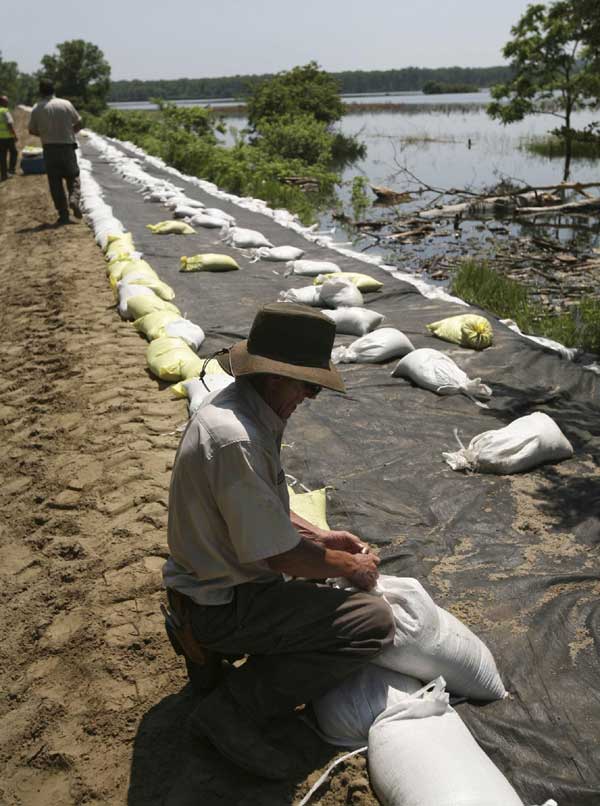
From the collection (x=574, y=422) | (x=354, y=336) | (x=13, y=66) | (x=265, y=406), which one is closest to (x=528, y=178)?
(x=354, y=336)

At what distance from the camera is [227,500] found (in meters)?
1.71

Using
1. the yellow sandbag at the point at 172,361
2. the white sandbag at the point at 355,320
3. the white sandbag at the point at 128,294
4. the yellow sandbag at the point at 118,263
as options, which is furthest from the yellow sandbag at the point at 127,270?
the white sandbag at the point at 355,320

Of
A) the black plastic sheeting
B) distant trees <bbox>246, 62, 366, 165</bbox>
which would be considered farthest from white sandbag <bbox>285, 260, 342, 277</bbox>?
distant trees <bbox>246, 62, 366, 165</bbox>

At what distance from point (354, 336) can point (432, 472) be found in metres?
2.01

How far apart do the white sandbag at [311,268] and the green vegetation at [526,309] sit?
4.07 ft

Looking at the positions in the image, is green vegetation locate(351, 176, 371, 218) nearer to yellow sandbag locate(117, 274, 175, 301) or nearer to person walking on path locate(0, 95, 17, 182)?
person walking on path locate(0, 95, 17, 182)

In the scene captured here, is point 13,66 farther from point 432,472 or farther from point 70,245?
point 432,472

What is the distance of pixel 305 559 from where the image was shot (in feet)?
5.94

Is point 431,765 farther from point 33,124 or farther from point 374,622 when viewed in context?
point 33,124

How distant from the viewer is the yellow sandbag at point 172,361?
4309 millimetres

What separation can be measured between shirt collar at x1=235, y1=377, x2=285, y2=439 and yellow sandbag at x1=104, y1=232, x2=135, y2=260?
17.8 feet

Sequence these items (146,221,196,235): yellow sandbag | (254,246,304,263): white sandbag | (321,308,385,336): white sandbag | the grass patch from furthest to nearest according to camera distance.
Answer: the grass patch → (146,221,196,235): yellow sandbag → (254,246,304,263): white sandbag → (321,308,385,336): white sandbag

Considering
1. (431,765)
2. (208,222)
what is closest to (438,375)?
(431,765)

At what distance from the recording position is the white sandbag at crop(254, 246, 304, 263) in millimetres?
7316
